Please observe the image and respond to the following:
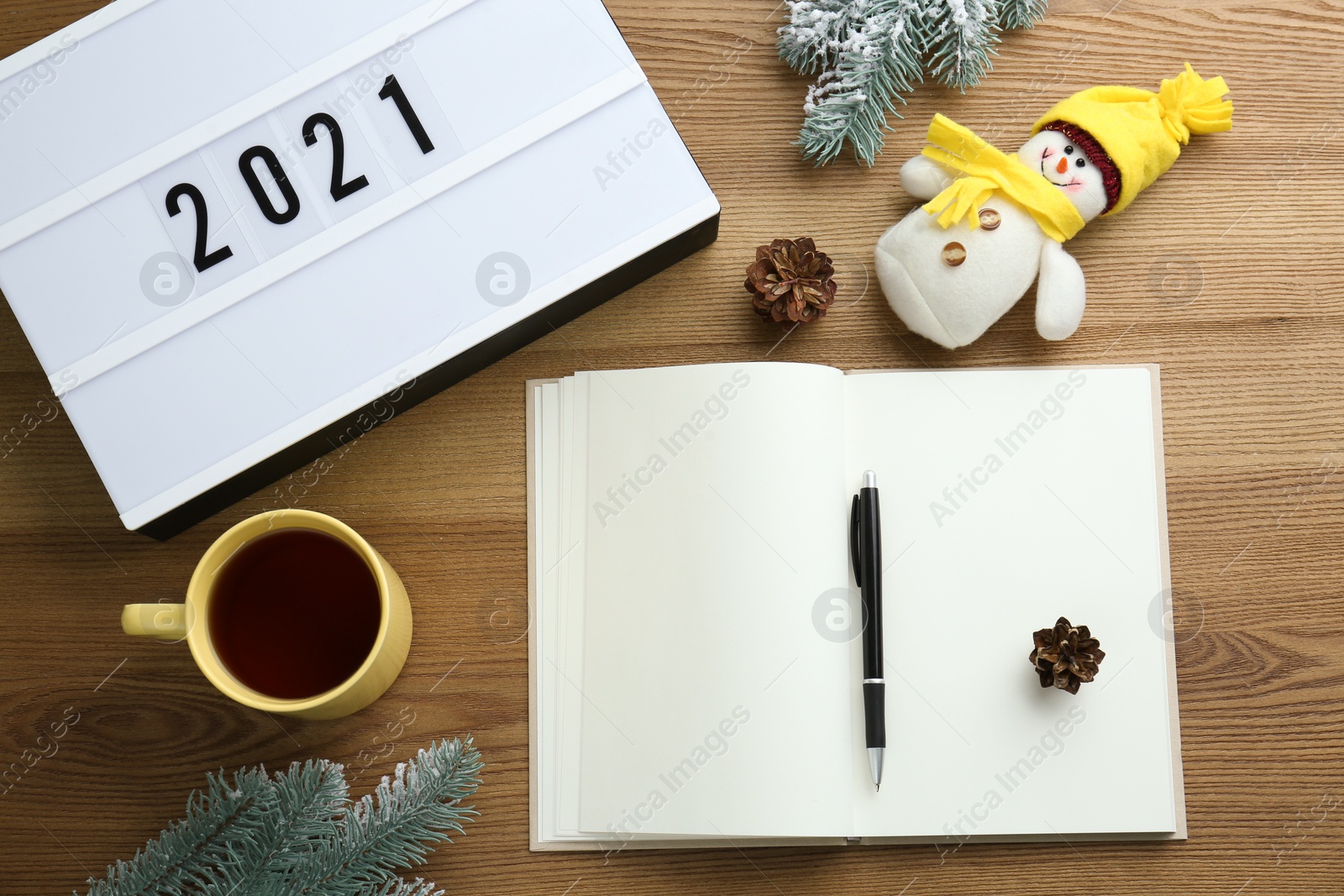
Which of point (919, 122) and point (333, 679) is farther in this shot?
point (919, 122)

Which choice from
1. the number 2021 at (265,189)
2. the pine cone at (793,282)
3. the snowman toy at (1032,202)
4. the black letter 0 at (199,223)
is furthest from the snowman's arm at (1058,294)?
the black letter 0 at (199,223)

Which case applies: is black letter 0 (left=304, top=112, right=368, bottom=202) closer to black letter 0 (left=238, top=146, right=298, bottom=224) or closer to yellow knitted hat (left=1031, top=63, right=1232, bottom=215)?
black letter 0 (left=238, top=146, right=298, bottom=224)

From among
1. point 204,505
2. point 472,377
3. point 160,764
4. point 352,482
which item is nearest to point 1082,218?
point 472,377

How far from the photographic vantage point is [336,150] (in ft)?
1.96

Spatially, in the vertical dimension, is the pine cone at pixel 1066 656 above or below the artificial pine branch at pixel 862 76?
below

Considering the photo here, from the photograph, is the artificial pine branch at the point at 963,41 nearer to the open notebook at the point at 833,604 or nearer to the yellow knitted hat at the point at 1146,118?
the yellow knitted hat at the point at 1146,118

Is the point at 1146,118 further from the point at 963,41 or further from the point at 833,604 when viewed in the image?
the point at 833,604

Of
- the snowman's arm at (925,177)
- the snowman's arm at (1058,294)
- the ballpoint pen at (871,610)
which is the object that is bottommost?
the ballpoint pen at (871,610)

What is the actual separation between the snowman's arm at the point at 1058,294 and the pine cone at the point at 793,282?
0.52 feet

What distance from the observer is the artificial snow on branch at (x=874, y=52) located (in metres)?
0.67

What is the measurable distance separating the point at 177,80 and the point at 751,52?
17.3 inches

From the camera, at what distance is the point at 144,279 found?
59cm

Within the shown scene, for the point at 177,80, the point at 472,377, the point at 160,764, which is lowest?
the point at 160,764

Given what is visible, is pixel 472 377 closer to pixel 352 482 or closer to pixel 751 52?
pixel 352 482
